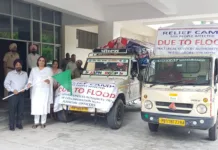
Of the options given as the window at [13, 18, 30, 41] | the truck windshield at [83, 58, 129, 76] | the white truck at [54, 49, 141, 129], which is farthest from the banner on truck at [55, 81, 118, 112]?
the window at [13, 18, 30, 41]

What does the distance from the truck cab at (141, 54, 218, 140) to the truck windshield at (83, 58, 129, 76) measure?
4.79 ft

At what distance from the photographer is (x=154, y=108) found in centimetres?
560

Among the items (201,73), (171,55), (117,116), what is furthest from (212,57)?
(117,116)

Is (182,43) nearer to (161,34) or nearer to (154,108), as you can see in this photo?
(161,34)

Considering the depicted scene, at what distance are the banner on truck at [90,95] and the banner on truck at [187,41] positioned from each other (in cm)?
166

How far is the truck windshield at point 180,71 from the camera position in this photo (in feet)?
18.2

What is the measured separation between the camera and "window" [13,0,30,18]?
A: 10.5 metres

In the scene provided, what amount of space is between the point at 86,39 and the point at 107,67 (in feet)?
25.7

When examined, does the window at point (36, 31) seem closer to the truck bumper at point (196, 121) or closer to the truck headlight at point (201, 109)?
the truck bumper at point (196, 121)

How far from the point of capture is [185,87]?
17.7ft

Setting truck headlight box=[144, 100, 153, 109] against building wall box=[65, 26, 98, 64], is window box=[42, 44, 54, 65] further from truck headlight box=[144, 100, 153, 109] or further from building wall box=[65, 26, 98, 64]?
truck headlight box=[144, 100, 153, 109]

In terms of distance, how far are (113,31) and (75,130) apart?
6.12 metres

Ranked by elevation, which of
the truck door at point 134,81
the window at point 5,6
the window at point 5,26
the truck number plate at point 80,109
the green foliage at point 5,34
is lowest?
the truck number plate at point 80,109

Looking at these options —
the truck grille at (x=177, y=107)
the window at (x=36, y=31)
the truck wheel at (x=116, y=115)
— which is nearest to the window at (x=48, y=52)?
the window at (x=36, y=31)
